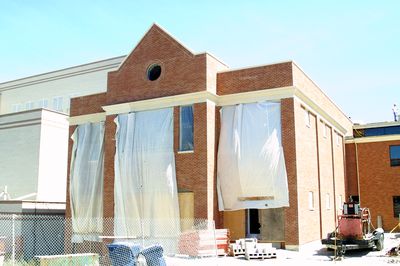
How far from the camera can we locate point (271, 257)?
842 inches

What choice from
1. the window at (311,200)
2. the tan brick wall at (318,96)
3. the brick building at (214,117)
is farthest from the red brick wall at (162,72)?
the window at (311,200)

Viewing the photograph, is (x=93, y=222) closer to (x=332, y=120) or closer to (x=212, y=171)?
(x=212, y=171)

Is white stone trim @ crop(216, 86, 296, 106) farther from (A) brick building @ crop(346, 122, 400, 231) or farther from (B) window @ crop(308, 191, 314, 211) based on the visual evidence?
(A) brick building @ crop(346, 122, 400, 231)

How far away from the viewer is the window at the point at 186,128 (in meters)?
26.2

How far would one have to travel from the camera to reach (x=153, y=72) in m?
28.5

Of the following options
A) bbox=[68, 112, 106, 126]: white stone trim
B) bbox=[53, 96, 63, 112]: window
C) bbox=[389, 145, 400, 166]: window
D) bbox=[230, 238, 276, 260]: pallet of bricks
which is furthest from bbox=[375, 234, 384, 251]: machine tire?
bbox=[53, 96, 63, 112]: window

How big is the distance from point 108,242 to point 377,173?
20754 mm

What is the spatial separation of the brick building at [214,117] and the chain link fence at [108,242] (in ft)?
4.07

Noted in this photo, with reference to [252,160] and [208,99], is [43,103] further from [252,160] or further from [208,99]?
[252,160]

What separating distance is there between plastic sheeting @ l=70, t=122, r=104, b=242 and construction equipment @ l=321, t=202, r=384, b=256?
1362 centimetres

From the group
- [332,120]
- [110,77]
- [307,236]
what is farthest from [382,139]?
[110,77]

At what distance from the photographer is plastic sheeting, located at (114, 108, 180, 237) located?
26047mm

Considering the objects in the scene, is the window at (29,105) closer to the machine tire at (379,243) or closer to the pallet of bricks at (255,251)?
the pallet of bricks at (255,251)

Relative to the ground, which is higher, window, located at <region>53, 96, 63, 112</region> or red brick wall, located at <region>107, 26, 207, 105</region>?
window, located at <region>53, 96, 63, 112</region>
